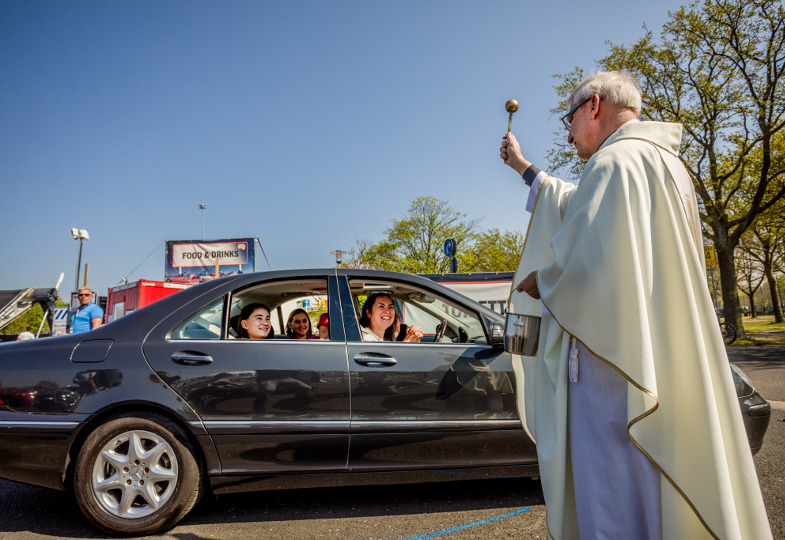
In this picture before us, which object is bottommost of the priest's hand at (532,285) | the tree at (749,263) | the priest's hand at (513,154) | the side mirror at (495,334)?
the side mirror at (495,334)

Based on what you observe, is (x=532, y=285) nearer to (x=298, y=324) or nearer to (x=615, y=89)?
(x=615, y=89)

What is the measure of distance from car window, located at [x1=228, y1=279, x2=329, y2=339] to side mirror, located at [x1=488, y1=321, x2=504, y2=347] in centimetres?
118

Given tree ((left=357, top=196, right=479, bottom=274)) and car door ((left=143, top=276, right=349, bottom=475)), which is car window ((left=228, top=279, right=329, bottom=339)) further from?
tree ((left=357, top=196, right=479, bottom=274))

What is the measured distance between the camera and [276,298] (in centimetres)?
453

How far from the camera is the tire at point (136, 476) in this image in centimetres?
302

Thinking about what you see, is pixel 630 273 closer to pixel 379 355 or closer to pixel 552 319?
pixel 552 319

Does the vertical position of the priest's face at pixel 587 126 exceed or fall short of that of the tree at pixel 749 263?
it falls short

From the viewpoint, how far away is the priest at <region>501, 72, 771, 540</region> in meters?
1.46

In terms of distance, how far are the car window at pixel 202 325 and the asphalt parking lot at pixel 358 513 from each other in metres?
1.17

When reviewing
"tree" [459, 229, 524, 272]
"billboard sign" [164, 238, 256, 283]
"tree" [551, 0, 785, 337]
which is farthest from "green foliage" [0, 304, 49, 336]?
"tree" [551, 0, 785, 337]

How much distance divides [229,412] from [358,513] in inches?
41.9

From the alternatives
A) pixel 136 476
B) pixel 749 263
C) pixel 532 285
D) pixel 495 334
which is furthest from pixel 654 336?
pixel 749 263

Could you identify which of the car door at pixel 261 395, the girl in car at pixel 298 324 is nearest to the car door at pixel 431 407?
the car door at pixel 261 395

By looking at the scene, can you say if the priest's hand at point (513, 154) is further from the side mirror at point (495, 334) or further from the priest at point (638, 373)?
the side mirror at point (495, 334)
